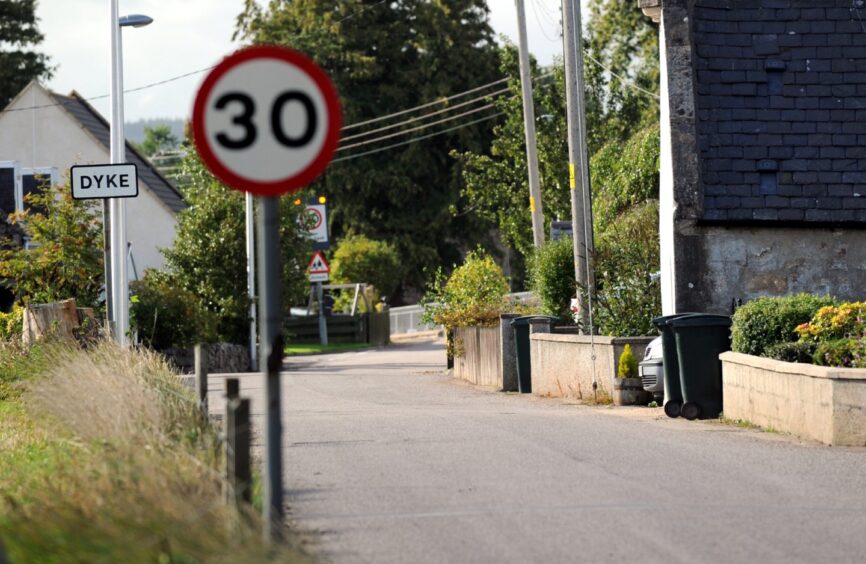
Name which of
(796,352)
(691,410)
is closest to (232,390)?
(796,352)

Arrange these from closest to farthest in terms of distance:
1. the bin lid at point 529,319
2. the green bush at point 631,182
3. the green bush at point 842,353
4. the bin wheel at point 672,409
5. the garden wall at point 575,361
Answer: the green bush at point 842,353
the bin wheel at point 672,409
the garden wall at point 575,361
the bin lid at point 529,319
the green bush at point 631,182

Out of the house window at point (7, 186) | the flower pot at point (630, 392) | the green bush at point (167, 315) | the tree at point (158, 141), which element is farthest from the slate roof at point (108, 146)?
the tree at point (158, 141)

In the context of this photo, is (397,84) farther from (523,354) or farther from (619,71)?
(523,354)

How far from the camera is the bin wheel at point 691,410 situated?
17.8 metres

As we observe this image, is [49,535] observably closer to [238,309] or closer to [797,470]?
[797,470]

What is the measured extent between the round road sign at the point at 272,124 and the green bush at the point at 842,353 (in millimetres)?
9742

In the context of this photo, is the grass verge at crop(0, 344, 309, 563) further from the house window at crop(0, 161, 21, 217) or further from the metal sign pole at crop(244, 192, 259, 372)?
the house window at crop(0, 161, 21, 217)

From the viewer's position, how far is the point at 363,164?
62719 mm

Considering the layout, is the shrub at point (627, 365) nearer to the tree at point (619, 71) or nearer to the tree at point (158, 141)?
the tree at point (619, 71)

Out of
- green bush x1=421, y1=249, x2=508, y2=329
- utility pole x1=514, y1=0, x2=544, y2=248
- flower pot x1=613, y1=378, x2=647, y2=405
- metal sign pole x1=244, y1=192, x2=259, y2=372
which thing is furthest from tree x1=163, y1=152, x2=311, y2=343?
flower pot x1=613, y1=378, x2=647, y2=405

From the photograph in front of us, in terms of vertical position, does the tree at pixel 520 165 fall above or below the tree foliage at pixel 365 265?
above

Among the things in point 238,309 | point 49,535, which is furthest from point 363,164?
point 49,535

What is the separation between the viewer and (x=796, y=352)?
1616 centimetres

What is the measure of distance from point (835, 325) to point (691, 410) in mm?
2417
